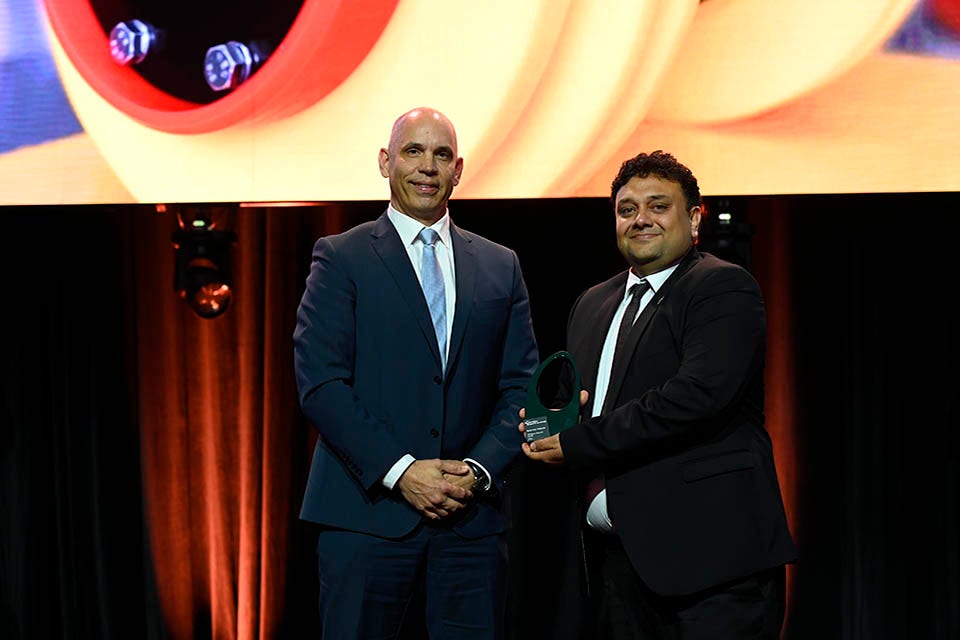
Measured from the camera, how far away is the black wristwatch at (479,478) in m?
2.21

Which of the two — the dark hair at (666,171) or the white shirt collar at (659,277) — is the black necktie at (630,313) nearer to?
the white shirt collar at (659,277)

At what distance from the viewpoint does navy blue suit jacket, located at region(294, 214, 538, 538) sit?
7.17 feet

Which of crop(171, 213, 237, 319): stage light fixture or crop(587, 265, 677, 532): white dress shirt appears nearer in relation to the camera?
crop(587, 265, 677, 532): white dress shirt

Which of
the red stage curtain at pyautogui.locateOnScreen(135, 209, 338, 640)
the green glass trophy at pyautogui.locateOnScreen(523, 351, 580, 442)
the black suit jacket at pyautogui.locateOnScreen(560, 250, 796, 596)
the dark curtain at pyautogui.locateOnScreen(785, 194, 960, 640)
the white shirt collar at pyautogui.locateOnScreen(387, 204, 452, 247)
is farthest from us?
the red stage curtain at pyautogui.locateOnScreen(135, 209, 338, 640)

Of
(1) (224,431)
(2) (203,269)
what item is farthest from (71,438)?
(2) (203,269)

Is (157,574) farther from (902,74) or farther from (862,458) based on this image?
(902,74)

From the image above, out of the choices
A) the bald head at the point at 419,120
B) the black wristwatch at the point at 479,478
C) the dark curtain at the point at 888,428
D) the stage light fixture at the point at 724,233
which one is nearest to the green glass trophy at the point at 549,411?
the black wristwatch at the point at 479,478

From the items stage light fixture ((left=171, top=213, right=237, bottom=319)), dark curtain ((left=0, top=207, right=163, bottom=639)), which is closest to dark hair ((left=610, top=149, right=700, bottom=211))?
stage light fixture ((left=171, top=213, right=237, bottom=319))

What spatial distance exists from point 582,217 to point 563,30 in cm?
69

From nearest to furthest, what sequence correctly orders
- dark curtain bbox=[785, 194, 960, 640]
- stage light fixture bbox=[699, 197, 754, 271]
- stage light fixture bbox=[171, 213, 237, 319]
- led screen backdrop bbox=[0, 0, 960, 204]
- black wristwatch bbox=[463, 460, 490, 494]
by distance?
black wristwatch bbox=[463, 460, 490, 494] < led screen backdrop bbox=[0, 0, 960, 204] < stage light fixture bbox=[699, 197, 754, 271] < dark curtain bbox=[785, 194, 960, 640] < stage light fixture bbox=[171, 213, 237, 319]

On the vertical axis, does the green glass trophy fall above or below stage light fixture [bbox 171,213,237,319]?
below

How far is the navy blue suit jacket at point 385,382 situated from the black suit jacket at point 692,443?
0.28 m

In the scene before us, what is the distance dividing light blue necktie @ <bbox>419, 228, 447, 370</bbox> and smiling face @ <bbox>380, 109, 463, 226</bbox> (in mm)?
45

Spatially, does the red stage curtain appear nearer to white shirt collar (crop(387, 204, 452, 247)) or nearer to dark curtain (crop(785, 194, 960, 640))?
white shirt collar (crop(387, 204, 452, 247))
